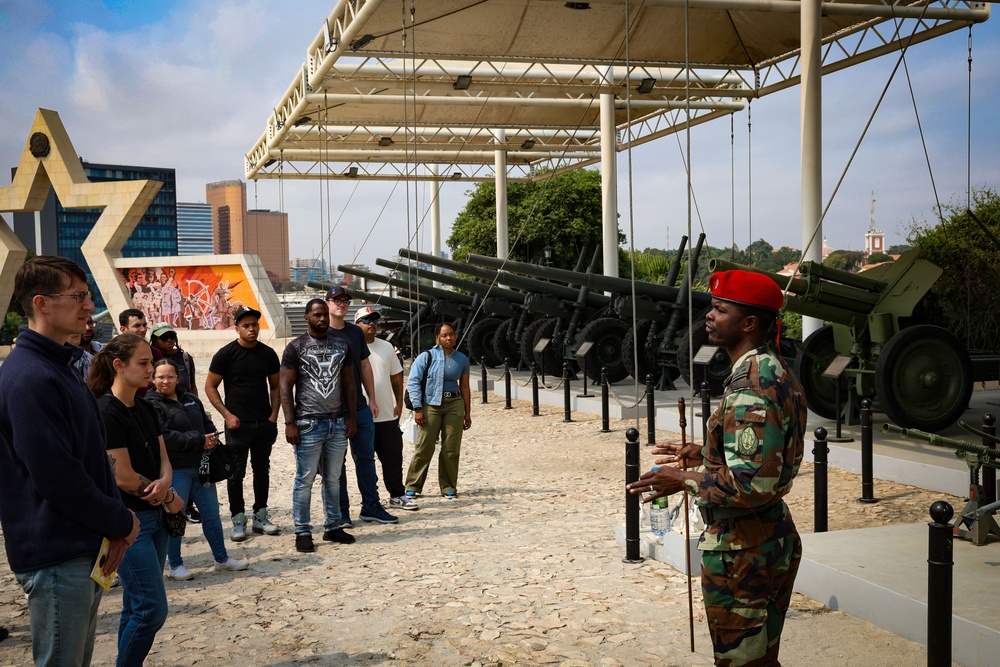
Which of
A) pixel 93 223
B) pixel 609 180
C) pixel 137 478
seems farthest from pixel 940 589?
pixel 93 223

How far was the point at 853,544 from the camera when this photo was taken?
18.8ft

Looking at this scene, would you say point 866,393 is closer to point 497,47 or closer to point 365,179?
point 497,47

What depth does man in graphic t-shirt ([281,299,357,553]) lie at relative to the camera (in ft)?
22.2

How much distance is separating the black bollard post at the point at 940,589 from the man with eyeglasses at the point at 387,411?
494 cm

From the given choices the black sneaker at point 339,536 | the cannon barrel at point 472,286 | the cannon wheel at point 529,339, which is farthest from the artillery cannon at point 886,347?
the cannon barrel at point 472,286

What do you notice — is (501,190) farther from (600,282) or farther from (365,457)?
(365,457)

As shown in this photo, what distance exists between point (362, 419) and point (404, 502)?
3.21 feet

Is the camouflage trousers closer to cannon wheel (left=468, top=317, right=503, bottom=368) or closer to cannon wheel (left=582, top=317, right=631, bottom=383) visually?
cannon wheel (left=582, top=317, right=631, bottom=383)

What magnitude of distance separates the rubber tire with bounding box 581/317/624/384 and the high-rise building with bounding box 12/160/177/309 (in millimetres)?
84818

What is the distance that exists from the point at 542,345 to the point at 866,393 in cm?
706

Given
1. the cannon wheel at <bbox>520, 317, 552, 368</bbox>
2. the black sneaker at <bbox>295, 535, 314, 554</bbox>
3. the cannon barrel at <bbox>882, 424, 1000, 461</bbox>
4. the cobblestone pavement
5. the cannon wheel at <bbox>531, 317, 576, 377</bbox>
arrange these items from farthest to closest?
1. the cannon wheel at <bbox>520, 317, 552, 368</bbox>
2. the cannon wheel at <bbox>531, 317, 576, 377</bbox>
3. the black sneaker at <bbox>295, 535, 314, 554</bbox>
4. the cannon barrel at <bbox>882, 424, 1000, 461</bbox>
5. the cobblestone pavement

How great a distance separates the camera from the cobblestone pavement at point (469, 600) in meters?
4.69

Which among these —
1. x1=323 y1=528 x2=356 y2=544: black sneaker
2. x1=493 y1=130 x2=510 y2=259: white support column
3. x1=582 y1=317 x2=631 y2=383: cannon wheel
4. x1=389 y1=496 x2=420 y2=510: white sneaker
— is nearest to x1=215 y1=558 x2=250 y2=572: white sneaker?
x1=323 y1=528 x2=356 y2=544: black sneaker

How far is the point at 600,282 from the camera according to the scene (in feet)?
50.3
